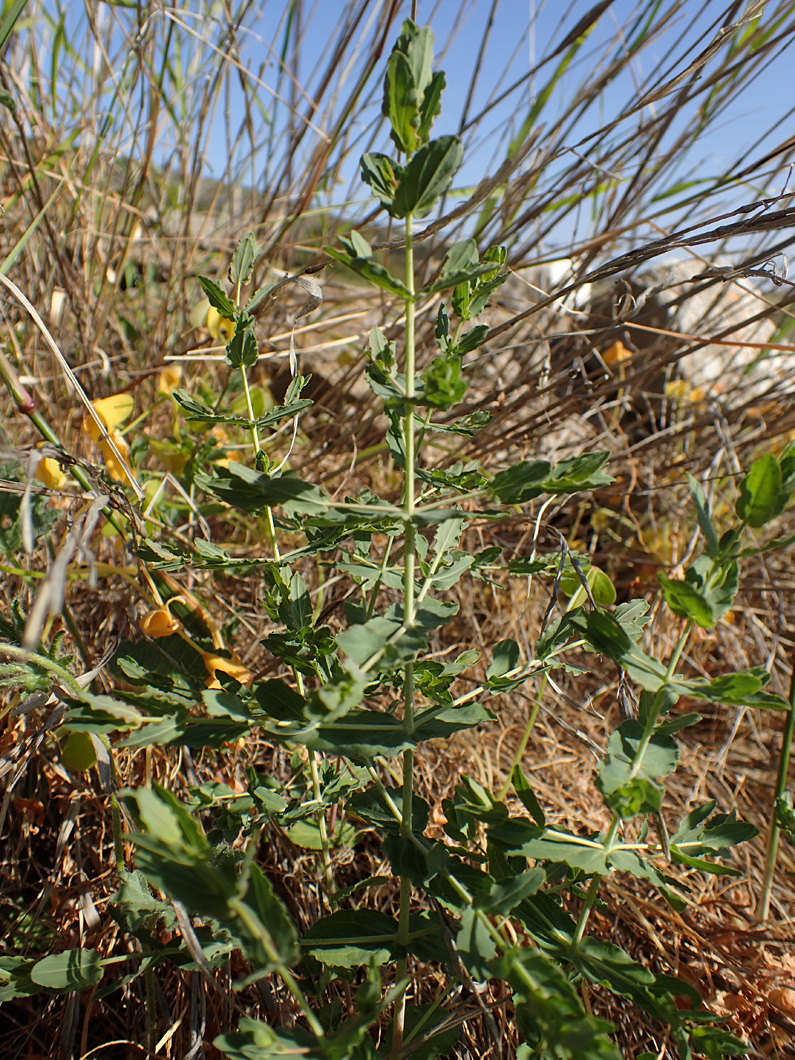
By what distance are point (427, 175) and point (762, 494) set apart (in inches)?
13.1

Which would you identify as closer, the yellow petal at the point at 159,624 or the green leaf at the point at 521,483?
the green leaf at the point at 521,483

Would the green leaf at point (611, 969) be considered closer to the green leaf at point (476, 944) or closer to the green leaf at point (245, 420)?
the green leaf at point (476, 944)

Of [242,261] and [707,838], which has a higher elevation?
[242,261]

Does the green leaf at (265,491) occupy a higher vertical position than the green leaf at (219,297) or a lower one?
lower

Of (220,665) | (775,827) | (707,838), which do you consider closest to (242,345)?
(220,665)

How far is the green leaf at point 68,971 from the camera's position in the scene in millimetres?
642

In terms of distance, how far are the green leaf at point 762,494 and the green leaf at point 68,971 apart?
69 centimetres

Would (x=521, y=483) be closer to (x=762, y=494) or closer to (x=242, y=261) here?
(x=762, y=494)

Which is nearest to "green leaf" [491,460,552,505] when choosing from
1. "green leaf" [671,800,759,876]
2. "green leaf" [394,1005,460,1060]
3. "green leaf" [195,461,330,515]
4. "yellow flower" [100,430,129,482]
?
"green leaf" [195,461,330,515]

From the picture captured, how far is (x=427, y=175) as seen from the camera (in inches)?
20.3

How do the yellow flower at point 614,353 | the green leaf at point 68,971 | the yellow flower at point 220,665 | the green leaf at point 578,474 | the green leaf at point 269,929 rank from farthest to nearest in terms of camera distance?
the yellow flower at point 614,353, the yellow flower at point 220,665, the green leaf at point 68,971, the green leaf at point 578,474, the green leaf at point 269,929

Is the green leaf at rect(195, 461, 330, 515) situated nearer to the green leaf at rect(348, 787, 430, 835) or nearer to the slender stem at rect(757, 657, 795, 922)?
the green leaf at rect(348, 787, 430, 835)

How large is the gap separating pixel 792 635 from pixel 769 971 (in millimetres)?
825

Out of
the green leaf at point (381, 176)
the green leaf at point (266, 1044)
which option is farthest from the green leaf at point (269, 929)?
the green leaf at point (381, 176)
